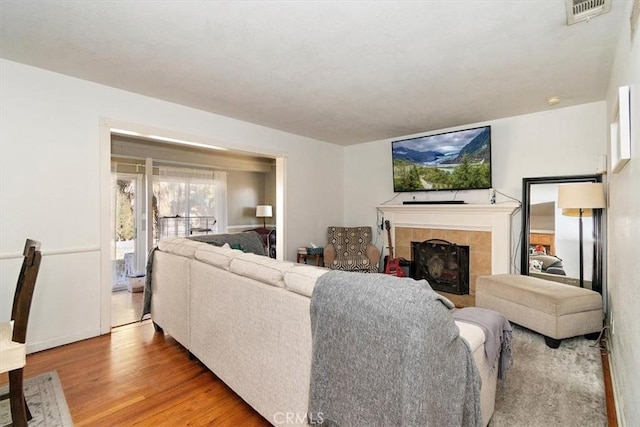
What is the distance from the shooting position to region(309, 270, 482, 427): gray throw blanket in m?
1.06

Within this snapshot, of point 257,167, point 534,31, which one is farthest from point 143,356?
point 257,167

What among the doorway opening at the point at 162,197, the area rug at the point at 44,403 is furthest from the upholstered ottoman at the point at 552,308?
the area rug at the point at 44,403

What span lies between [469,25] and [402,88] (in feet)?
3.43

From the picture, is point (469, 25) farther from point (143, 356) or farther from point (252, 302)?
point (143, 356)

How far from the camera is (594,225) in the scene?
3252mm

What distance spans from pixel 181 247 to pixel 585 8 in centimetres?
316

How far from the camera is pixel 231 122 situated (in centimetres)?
400

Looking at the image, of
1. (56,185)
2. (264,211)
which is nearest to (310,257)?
(264,211)

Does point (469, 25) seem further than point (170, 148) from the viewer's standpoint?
No

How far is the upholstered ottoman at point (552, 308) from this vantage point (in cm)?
265

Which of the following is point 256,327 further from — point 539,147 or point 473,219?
point 539,147

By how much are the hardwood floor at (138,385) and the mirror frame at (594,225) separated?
Result: 11.3ft

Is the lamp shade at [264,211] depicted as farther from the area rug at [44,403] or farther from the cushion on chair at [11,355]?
the cushion on chair at [11,355]

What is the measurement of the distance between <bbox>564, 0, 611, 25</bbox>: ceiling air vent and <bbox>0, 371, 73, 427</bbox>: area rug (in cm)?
363
